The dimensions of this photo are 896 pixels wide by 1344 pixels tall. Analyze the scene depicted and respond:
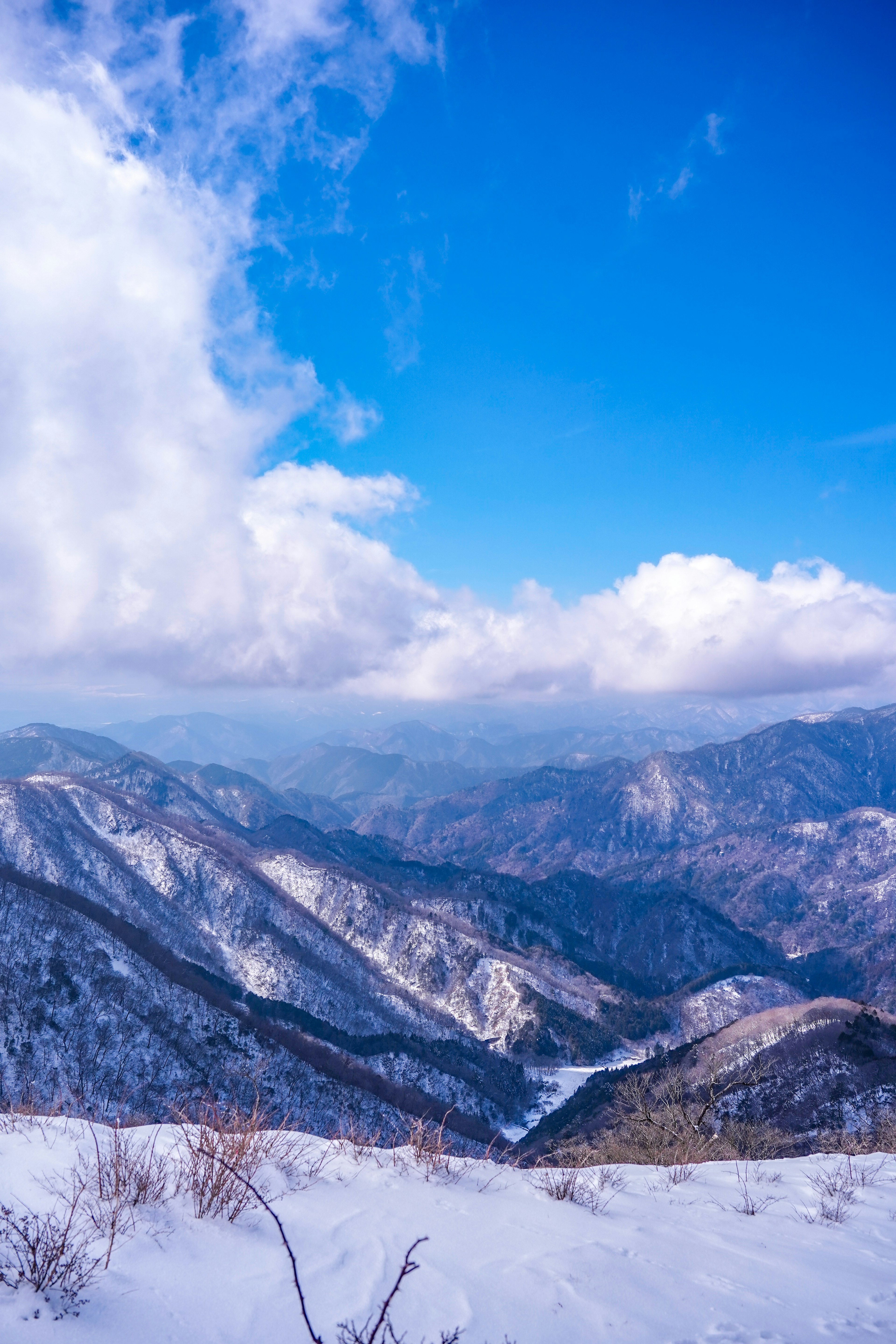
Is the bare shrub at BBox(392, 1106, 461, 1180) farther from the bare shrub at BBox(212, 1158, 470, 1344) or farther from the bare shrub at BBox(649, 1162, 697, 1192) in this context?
the bare shrub at BBox(649, 1162, 697, 1192)

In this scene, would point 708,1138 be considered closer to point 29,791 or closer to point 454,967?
point 454,967

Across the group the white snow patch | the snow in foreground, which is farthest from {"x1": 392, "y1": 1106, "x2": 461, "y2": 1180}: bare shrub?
the white snow patch

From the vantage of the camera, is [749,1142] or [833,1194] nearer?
[833,1194]

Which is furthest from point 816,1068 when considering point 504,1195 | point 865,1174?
point 504,1195

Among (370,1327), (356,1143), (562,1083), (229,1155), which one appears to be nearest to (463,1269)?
(370,1327)

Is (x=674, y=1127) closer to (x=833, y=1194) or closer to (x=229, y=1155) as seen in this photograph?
(x=833, y=1194)

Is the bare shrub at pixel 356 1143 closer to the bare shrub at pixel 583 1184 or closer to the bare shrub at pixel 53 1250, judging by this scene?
the bare shrub at pixel 583 1184
